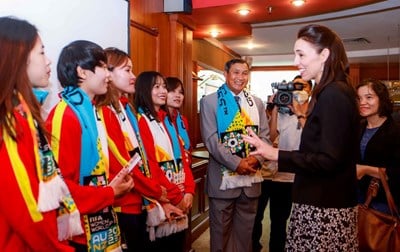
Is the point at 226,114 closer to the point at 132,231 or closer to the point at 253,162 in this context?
the point at 253,162

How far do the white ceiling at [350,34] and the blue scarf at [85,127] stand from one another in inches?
135

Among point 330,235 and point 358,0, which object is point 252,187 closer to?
point 330,235

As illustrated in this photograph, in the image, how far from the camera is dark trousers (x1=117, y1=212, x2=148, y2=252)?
1.72 m

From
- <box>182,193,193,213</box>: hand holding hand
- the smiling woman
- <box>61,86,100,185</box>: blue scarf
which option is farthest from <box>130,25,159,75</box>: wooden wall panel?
<box>61,86,100,185</box>: blue scarf

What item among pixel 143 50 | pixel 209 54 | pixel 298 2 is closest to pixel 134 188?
pixel 143 50

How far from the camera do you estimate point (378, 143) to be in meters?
2.14

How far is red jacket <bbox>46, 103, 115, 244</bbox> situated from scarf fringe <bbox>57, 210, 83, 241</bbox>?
92 mm

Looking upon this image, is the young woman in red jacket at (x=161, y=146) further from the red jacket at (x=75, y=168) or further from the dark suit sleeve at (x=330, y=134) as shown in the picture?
the dark suit sleeve at (x=330, y=134)

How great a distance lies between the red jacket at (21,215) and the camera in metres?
0.92

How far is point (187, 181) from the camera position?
223cm

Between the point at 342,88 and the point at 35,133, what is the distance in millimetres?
993

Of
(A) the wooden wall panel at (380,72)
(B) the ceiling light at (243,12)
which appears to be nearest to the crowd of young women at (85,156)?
(B) the ceiling light at (243,12)

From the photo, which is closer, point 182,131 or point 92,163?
point 92,163

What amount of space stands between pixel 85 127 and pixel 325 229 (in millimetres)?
925
